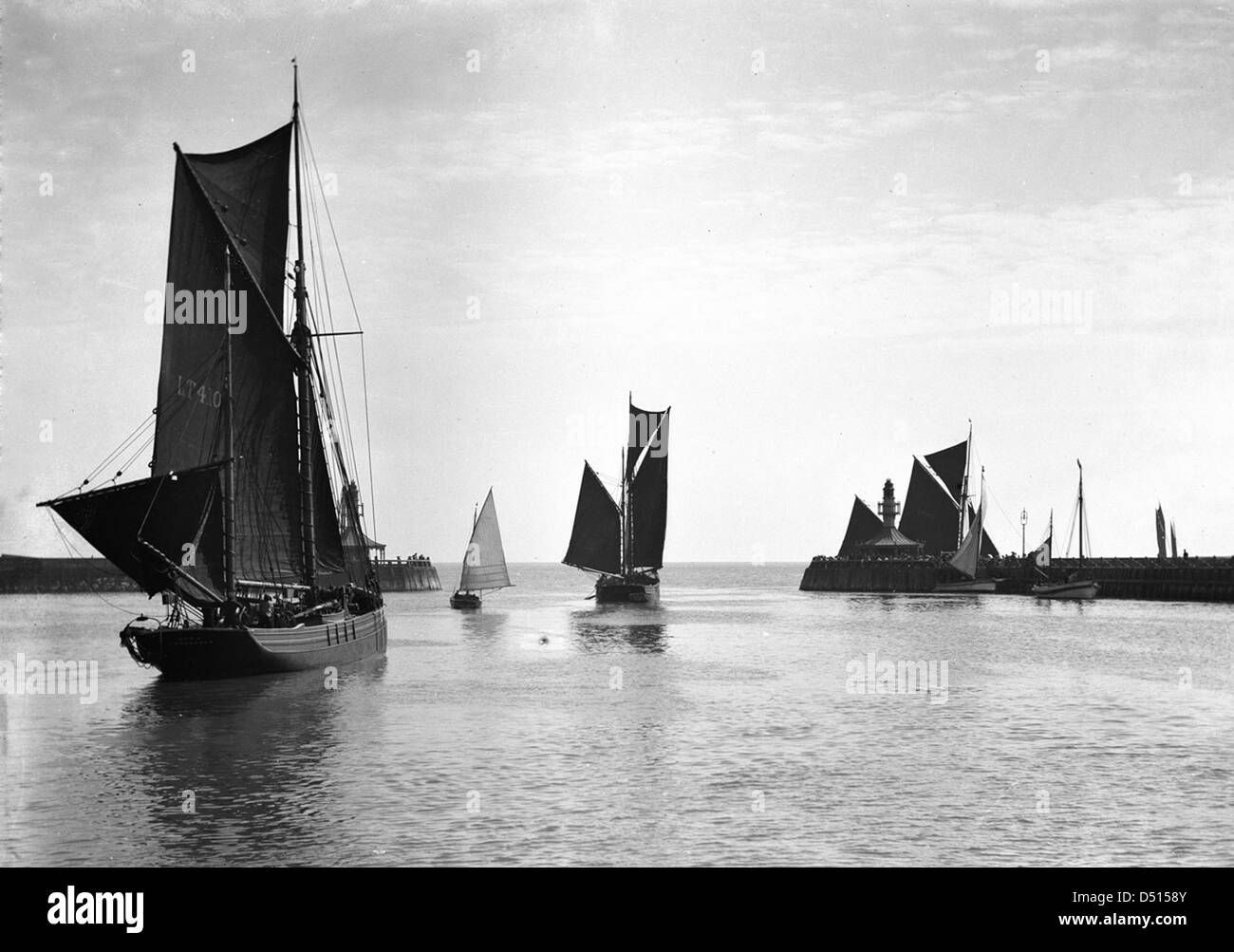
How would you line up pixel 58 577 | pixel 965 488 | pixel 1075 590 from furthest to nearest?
pixel 58 577 < pixel 965 488 < pixel 1075 590

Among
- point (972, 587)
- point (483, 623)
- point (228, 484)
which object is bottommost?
point (483, 623)

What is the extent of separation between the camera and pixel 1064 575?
5846 inches

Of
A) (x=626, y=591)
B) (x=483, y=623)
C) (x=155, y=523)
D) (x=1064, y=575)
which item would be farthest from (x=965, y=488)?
(x=155, y=523)

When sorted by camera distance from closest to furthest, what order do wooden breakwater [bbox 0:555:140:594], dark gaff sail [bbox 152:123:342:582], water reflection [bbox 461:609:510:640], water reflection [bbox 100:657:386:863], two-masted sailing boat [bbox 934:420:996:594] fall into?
water reflection [bbox 100:657:386:863], dark gaff sail [bbox 152:123:342:582], water reflection [bbox 461:609:510:640], two-masted sailing boat [bbox 934:420:996:594], wooden breakwater [bbox 0:555:140:594]

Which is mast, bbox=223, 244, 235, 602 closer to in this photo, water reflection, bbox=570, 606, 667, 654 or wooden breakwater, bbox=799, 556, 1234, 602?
water reflection, bbox=570, 606, 667, 654

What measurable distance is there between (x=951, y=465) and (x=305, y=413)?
11890cm

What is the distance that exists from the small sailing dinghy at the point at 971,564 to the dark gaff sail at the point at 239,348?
103 metres

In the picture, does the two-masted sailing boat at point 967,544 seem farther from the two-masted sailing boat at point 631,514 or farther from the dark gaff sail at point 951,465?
the two-masted sailing boat at point 631,514

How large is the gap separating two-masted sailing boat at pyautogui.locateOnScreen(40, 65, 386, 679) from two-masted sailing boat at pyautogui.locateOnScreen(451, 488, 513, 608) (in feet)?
192

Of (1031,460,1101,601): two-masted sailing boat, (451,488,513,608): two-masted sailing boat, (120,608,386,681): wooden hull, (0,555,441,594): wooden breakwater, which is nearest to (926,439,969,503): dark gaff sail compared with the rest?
(1031,460,1101,601): two-masted sailing boat

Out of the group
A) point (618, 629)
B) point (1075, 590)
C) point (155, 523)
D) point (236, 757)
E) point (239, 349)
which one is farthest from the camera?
point (1075, 590)

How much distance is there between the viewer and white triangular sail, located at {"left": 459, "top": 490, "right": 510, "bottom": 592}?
4636 inches

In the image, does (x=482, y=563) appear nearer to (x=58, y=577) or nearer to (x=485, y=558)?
(x=485, y=558)
